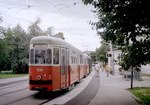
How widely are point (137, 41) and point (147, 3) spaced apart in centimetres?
210

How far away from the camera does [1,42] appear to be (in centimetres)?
2870

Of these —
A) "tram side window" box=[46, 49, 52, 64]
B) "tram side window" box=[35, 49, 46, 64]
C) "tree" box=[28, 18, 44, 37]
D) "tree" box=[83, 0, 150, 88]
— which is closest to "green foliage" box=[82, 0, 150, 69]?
"tree" box=[83, 0, 150, 88]

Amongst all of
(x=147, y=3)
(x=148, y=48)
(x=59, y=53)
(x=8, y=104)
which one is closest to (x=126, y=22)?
(x=147, y=3)

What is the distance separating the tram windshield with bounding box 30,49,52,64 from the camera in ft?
33.2

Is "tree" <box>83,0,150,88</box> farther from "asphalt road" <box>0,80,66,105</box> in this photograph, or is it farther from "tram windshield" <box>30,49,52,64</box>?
"asphalt road" <box>0,80,66,105</box>

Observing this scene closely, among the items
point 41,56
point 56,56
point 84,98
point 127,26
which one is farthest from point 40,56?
point 127,26

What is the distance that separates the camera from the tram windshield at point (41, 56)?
10133 millimetres

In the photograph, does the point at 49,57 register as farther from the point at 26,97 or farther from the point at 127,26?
the point at 127,26

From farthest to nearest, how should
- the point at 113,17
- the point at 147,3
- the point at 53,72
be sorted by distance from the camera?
1. the point at 53,72
2. the point at 113,17
3. the point at 147,3

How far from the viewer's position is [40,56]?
10.2 meters

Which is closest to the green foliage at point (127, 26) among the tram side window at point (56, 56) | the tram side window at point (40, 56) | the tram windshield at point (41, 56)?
the tram side window at point (56, 56)

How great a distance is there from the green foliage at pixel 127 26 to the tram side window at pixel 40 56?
3288 millimetres

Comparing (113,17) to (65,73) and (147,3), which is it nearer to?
(147,3)

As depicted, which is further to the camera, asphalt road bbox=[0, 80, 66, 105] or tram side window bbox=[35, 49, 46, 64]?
tram side window bbox=[35, 49, 46, 64]
